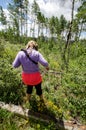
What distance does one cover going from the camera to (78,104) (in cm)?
707

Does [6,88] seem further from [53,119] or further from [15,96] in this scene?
[53,119]

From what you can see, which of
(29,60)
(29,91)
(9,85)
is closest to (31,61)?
(29,60)

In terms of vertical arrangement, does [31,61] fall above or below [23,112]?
above

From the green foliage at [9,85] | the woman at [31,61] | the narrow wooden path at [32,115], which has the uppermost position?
the woman at [31,61]

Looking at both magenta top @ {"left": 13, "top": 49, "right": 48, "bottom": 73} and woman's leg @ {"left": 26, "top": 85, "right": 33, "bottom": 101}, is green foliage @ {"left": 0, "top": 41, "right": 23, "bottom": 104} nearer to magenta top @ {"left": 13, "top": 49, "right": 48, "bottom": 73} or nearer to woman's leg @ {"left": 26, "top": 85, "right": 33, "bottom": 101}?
woman's leg @ {"left": 26, "top": 85, "right": 33, "bottom": 101}

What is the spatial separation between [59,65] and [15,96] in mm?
7643

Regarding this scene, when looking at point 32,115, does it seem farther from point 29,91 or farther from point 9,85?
point 9,85

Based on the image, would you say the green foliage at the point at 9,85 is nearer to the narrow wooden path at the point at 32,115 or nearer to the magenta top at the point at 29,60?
the narrow wooden path at the point at 32,115

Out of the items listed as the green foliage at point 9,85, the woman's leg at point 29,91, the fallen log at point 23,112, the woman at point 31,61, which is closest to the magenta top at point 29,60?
the woman at point 31,61

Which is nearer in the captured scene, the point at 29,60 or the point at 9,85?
the point at 29,60

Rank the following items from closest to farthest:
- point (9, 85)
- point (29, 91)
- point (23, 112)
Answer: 1. point (23, 112)
2. point (29, 91)
3. point (9, 85)

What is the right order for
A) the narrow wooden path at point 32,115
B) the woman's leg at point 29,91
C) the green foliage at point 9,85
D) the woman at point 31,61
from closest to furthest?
the narrow wooden path at point 32,115 < the woman at point 31,61 < the woman's leg at point 29,91 < the green foliage at point 9,85

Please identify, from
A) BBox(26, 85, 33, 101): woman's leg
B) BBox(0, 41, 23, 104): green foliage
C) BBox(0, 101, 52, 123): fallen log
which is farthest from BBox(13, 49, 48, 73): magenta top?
BBox(0, 41, 23, 104): green foliage

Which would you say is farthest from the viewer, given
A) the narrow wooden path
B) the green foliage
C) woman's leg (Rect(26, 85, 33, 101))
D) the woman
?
the green foliage
